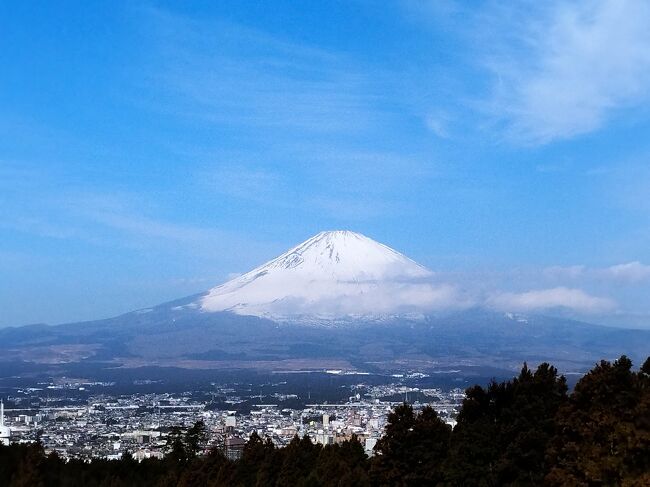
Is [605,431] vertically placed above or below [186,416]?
above

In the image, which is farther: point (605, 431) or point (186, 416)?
point (186, 416)

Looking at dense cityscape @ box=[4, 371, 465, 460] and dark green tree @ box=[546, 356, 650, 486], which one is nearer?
dark green tree @ box=[546, 356, 650, 486]

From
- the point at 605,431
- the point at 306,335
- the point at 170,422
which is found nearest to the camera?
the point at 605,431

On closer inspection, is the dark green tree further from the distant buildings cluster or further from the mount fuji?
the mount fuji

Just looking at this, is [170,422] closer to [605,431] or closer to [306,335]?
[605,431]

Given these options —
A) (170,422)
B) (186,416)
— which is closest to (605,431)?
(170,422)

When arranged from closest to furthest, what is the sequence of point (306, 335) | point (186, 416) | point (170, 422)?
point (170, 422) < point (186, 416) < point (306, 335)

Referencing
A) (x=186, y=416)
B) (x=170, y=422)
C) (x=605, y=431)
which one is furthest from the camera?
(x=186, y=416)

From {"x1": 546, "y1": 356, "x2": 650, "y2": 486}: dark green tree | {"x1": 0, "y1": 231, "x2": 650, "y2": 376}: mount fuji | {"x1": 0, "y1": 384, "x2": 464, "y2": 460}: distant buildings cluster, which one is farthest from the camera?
{"x1": 0, "y1": 231, "x2": 650, "y2": 376}: mount fuji

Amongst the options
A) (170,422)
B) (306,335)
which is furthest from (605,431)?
(306,335)

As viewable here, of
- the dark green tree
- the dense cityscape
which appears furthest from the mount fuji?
the dark green tree

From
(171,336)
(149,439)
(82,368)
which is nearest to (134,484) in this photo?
(149,439)

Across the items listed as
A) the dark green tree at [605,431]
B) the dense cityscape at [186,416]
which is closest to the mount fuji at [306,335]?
the dense cityscape at [186,416]

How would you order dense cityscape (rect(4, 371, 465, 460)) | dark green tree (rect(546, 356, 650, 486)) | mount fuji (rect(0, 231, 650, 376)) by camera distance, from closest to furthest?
dark green tree (rect(546, 356, 650, 486)), dense cityscape (rect(4, 371, 465, 460)), mount fuji (rect(0, 231, 650, 376))
